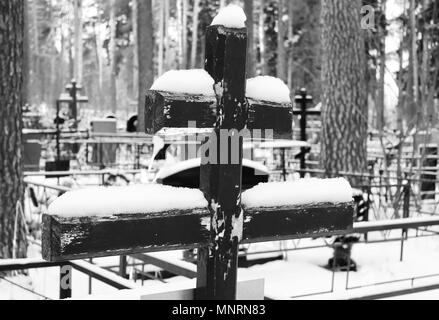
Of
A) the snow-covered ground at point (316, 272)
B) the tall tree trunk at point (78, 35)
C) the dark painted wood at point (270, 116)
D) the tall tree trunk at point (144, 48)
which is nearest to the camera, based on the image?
the dark painted wood at point (270, 116)

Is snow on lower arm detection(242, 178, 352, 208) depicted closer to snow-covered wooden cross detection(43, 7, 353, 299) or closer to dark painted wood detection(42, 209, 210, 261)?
snow-covered wooden cross detection(43, 7, 353, 299)

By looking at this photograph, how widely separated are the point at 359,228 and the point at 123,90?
5676cm

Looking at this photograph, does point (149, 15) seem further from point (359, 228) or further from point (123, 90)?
point (123, 90)

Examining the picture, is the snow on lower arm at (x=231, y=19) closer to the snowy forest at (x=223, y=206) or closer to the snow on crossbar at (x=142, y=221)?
the snowy forest at (x=223, y=206)

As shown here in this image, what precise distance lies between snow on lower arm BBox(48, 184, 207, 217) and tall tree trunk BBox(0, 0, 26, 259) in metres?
4.43

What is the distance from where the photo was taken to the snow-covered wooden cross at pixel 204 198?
149 centimetres

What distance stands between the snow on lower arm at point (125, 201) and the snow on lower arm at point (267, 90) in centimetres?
30

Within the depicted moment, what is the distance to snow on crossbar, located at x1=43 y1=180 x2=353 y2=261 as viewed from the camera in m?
1.47

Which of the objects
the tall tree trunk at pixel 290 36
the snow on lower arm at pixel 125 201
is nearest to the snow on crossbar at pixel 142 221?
the snow on lower arm at pixel 125 201

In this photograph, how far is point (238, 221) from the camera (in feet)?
5.50

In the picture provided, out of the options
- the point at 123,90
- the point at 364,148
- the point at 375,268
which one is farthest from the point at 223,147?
the point at 123,90

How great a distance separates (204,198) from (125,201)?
0.73 ft

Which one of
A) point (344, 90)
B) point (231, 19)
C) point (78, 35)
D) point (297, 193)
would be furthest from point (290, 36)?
point (231, 19)

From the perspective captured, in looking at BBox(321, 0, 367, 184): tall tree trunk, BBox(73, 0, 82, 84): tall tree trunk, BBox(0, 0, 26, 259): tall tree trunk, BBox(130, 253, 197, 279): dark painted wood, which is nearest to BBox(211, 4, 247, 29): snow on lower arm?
BBox(130, 253, 197, 279): dark painted wood
